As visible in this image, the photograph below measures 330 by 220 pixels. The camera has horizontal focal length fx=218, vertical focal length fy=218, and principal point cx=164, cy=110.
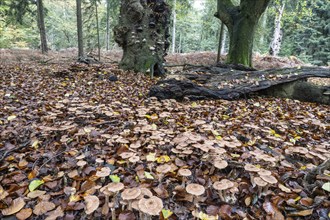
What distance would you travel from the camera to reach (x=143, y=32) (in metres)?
7.91

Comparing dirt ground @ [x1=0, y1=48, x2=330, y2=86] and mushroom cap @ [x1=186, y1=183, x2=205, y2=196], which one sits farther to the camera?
dirt ground @ [x1=0, y1=48, x2=330, y2=86]

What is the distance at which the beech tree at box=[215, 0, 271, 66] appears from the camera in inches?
338

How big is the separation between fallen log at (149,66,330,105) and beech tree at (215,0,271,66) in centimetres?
301

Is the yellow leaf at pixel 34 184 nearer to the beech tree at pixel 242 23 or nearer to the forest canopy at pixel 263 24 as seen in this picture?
the beech tree at pixel 242 23

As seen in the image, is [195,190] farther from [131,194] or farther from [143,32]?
[143,32]

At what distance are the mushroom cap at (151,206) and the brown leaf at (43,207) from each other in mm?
826

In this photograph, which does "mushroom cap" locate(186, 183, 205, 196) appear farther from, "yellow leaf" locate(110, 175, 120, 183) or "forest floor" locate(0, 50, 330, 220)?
"yellow leaf" locate(110, 175, 120, 183)

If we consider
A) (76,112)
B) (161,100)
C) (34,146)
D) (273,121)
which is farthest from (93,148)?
(273,121)

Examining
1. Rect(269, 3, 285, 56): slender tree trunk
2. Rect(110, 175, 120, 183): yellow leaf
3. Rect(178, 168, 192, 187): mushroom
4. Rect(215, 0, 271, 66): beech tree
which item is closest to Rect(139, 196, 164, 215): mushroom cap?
Rect(178, 168, 192, 187): mushroom

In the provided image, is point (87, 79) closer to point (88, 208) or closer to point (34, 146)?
point (34, 146)

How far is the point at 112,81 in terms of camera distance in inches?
268

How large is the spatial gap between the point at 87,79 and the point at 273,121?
5.47 meters

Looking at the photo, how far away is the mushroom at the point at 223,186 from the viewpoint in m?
1.79

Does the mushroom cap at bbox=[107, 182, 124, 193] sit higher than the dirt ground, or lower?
lower
